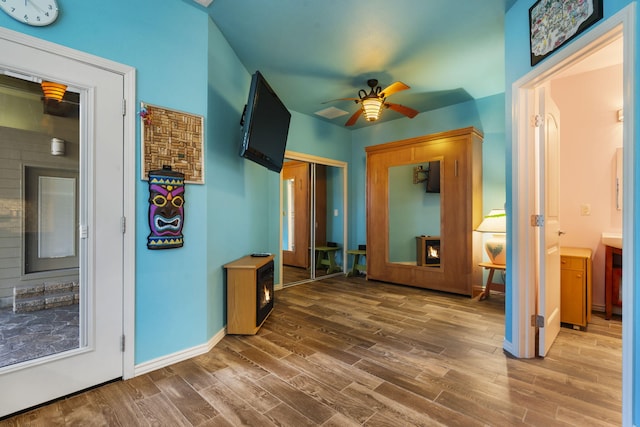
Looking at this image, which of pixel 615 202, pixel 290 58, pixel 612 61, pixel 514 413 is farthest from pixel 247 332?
pixel 612 61

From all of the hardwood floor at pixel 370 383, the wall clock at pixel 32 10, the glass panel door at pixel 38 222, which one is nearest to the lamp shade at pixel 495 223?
the hardwood floor at pixel 370 383

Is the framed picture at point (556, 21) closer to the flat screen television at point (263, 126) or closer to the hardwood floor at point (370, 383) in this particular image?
the flat screen television at point (263, 126)

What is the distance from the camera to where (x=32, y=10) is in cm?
155

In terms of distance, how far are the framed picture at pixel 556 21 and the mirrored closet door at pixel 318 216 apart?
337cm

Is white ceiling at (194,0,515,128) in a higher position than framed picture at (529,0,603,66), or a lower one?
higher

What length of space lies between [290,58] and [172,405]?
3.09 metres

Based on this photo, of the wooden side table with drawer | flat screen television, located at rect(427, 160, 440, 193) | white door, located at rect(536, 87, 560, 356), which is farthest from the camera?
flat screen television, located at rect(427, 160, 440, 193)

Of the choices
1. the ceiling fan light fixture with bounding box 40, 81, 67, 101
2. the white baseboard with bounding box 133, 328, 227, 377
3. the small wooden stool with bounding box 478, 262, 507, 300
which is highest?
the ceiling fan light fixture with bounding box 40, 81, 67, 101

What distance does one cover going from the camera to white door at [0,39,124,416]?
5.40 feet

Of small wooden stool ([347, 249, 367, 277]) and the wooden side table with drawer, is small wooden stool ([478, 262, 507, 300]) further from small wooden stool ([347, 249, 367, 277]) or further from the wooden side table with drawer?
small wooden stool ([347, 249, 367, 277])

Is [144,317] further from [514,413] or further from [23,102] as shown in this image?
[514,413]

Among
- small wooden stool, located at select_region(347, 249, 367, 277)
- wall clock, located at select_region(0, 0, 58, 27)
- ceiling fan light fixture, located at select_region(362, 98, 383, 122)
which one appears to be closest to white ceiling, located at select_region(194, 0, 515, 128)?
ceiling fan light fixture, located at select_region(362, 98, 383, 122)

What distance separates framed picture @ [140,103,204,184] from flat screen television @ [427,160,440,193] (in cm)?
305

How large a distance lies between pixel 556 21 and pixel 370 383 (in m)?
2.56
